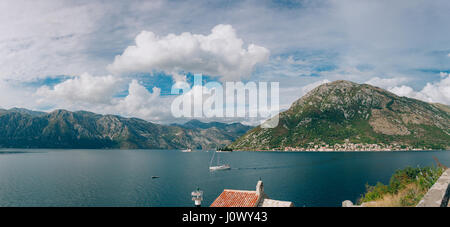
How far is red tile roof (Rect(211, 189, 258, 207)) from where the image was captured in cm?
3369

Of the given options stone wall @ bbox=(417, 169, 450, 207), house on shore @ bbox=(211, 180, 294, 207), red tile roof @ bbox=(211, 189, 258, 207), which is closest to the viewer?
stone wall @ bbox=(417, 169, 450, 207)

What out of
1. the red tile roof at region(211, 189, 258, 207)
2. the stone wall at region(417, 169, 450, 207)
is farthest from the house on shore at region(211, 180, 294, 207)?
the stone wall at region(417, 169, 450, 207)

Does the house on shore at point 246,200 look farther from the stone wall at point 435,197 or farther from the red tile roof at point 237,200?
the stone wall at point 435,197

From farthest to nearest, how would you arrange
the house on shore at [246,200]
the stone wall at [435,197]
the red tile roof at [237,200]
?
the red tile roof at [237,200] → the house on shore at [246,200] → the stone wall at [435,197]

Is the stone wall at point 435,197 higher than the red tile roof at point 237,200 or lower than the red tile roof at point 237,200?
higher

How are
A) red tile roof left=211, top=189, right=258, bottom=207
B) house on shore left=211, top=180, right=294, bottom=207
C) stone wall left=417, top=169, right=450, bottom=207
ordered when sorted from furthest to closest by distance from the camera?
red tile roof left=211, top=189, right=258, bottom=207 → house on shore left=211, top=180, right=294, bottom=207 → stone wall left=417, top=169, right=450, bottom=207

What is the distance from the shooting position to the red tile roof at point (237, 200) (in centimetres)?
3369

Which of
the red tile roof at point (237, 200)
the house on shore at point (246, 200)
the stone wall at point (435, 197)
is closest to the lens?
the stone wall at point (435, 197)

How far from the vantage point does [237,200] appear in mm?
34812

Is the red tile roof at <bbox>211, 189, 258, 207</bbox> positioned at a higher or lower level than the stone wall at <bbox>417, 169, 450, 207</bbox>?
lower

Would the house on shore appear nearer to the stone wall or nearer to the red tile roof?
the red tile roof

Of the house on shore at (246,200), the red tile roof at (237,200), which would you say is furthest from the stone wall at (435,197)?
the red tile roof at (237,200)
